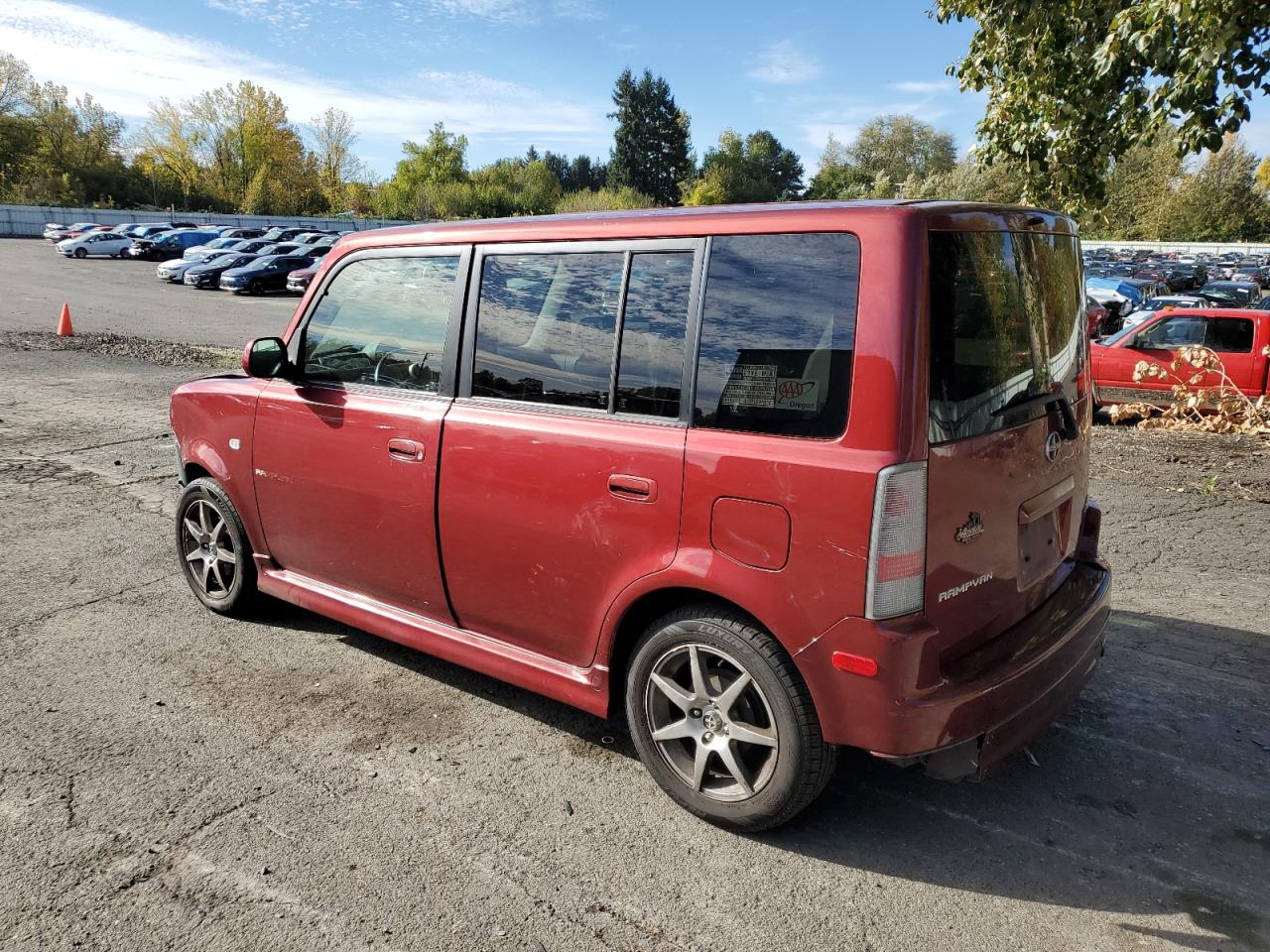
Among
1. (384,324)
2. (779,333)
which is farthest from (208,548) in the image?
(779,333)

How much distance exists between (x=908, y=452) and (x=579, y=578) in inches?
49.1

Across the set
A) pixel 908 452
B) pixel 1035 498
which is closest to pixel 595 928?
pixel 908 452

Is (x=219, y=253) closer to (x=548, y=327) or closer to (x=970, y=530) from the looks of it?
(x=548, y=327)

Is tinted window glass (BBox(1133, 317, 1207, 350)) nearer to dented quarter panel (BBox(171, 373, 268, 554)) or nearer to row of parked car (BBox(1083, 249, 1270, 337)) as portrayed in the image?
row of parked car (BBox(1083, 249, 1270, 337))

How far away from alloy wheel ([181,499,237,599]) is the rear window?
3578mm

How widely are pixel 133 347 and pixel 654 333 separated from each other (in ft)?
50.9

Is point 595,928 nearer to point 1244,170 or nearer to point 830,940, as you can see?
Result: point 830,940

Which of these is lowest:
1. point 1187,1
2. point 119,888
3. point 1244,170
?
point 119,888

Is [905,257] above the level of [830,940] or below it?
above

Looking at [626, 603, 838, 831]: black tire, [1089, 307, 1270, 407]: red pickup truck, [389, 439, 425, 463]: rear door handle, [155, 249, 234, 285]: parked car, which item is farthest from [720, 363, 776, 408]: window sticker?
[155, 249, 234, 285]: parked car

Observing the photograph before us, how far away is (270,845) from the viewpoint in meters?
2.94

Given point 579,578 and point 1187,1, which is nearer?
point 579,578

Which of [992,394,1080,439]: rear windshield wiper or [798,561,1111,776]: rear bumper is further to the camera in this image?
[992,394,1080,439]: rear windshield wiper

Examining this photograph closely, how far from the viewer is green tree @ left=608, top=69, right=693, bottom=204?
385 ft
